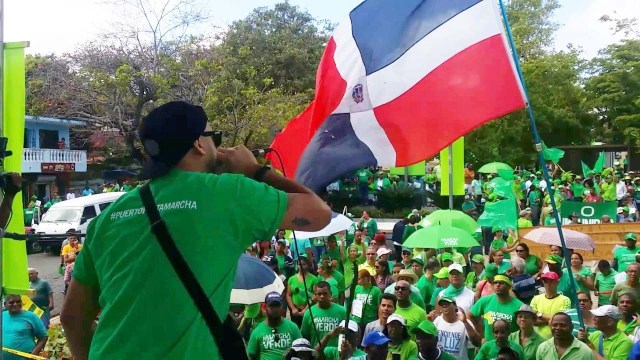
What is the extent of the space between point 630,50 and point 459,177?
3342cm

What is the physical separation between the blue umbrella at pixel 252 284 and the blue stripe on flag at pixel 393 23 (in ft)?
7.94

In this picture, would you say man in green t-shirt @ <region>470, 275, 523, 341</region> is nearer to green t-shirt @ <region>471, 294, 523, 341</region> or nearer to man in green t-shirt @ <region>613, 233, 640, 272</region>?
green t-shirt @ <region>471, 294, 523, 341</region>

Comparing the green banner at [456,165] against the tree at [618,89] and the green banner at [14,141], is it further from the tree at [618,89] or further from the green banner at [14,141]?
the tree at [618,89]

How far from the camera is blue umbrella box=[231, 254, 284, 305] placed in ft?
23.5

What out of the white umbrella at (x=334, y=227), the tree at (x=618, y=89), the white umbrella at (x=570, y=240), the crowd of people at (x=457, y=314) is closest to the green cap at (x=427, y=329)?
the crowd of people at (x=457, y=314)

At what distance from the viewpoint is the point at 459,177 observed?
9.96m

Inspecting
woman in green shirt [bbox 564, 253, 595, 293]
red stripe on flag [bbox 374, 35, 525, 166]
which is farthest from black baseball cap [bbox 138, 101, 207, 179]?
woman in green shirt [bbox 564, 253, 595, 293]

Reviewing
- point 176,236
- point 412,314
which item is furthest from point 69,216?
point 176,236

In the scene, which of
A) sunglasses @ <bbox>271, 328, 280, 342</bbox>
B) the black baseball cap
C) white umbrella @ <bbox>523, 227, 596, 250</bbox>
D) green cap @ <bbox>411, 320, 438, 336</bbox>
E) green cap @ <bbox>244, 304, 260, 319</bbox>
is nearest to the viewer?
the black baseball cap

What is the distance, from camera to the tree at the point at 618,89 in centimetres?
3812

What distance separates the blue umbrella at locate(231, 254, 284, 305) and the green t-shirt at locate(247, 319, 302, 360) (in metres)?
0.29

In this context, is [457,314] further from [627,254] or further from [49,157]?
[49,157]

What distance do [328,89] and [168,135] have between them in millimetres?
3715

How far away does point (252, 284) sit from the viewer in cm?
723
